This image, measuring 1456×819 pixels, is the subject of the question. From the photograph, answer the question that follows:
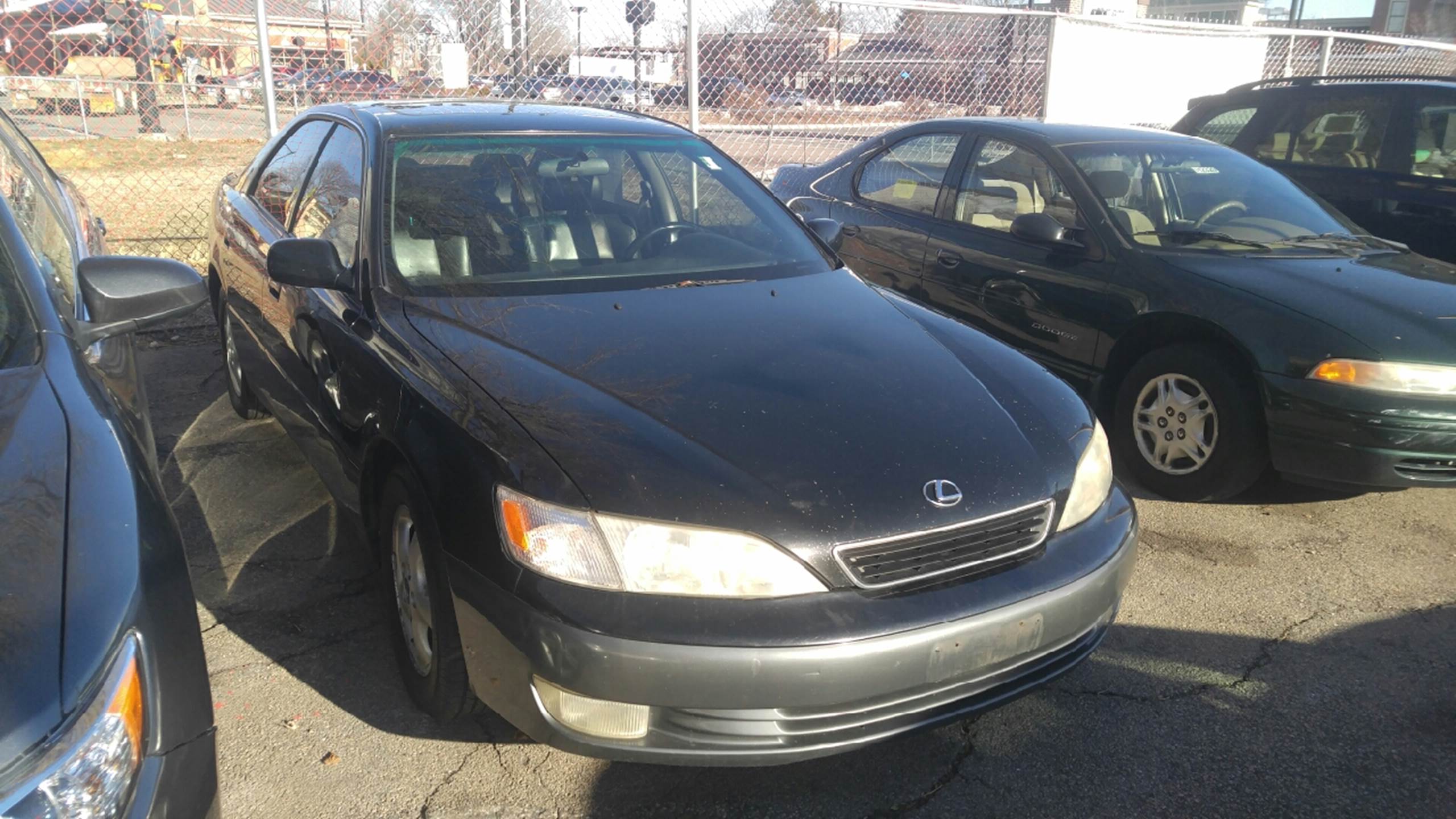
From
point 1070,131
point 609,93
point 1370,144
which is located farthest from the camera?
point 609,93

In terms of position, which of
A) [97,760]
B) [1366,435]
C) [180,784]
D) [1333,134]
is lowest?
[1366,435]

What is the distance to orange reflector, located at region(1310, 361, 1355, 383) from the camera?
3869 mm

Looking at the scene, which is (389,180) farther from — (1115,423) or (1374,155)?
(1374,155)

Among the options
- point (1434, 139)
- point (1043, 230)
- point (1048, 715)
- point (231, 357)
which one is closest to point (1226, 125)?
point (1434, 139)

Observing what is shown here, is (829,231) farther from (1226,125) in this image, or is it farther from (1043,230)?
(1226,125)

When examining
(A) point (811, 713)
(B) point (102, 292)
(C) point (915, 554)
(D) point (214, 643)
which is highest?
(B) point (102, 292)

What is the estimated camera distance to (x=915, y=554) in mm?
2301

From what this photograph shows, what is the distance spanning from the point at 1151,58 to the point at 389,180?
9581 millimetres

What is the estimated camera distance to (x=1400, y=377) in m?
3.84

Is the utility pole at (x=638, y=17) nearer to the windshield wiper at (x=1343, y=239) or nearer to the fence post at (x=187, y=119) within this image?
the windshield wiper at (x=1343, y=239)

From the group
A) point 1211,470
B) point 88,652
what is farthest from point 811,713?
point 1211,470

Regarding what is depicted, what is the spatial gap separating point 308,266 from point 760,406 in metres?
1.45

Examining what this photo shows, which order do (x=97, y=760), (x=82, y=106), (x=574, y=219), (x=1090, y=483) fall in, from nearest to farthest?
1. (x=97, y=760)
2. (x=1090, y=483)
3. (x=574, y=219)
4. (x=82, y=106)

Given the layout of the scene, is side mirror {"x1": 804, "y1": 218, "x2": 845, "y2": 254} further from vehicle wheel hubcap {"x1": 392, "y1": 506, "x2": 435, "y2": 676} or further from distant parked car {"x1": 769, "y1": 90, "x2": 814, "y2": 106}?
distant parked car {"x1": 769, "y1": 90, "x2": 814, "y2": 106}
